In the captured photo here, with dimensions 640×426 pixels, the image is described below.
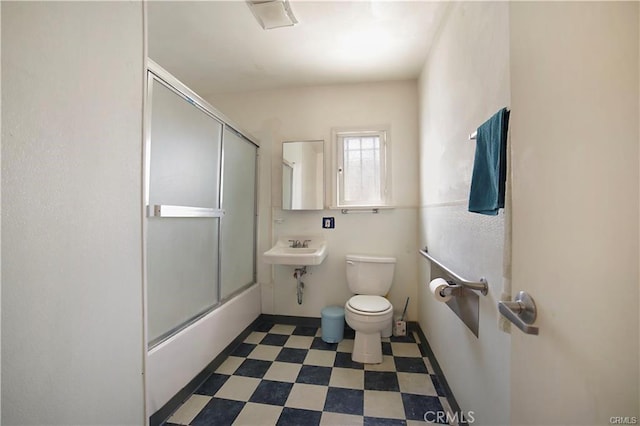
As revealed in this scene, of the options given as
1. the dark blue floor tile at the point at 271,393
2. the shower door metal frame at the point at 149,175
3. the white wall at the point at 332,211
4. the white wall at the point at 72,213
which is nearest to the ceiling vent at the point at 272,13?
the shower door metal frame at the point at 149,175

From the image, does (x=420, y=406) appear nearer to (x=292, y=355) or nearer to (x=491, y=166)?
(x=292, y=355)

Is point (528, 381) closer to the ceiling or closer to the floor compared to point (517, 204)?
closer to the floor

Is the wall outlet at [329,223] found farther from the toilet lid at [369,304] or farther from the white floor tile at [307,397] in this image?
the white floor tile at [307,397]

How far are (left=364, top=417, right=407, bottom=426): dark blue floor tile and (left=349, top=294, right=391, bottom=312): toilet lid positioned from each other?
0.60 meters

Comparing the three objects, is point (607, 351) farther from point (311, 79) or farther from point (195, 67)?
point (195, 67)

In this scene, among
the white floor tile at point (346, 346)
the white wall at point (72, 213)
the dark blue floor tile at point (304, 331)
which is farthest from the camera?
the dark blue floor tile at point (304, 331)

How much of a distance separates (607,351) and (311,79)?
2.42 meters

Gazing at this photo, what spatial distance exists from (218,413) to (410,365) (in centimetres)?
127

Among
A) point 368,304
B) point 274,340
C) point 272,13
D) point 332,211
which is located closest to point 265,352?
point 274,340

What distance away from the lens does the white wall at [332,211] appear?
2221 mm

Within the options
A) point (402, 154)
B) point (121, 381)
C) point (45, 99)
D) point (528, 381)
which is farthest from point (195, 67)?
point (528, 381)

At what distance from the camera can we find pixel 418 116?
218 centimetres

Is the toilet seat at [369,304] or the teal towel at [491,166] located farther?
the toilet seat at [369,304]

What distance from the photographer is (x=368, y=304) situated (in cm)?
179
